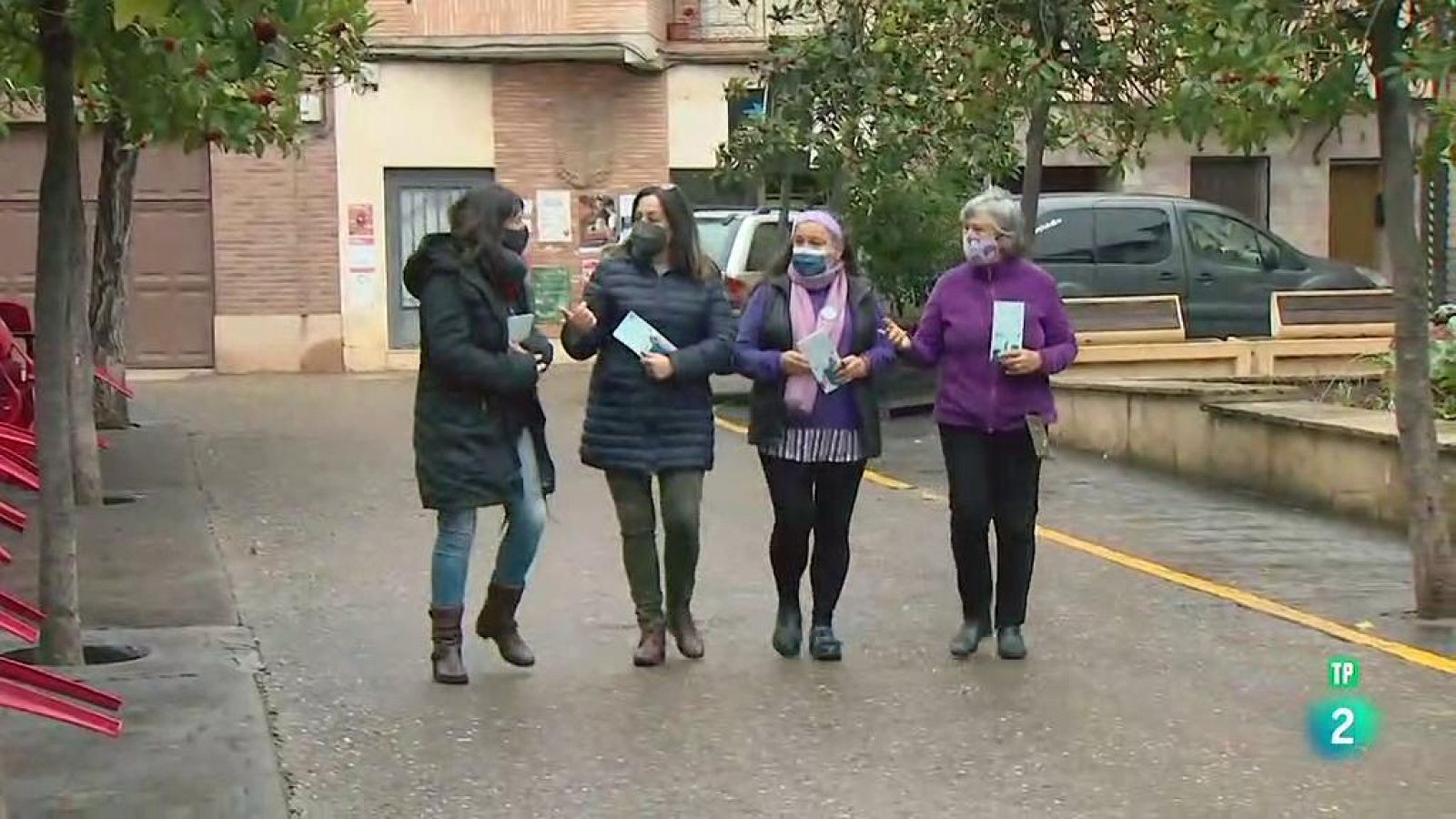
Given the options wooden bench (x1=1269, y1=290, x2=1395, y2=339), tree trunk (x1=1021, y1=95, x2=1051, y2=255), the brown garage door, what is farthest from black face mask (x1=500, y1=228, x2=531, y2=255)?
the brown garage door

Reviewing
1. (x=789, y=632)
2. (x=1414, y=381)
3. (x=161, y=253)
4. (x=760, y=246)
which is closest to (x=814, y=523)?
(x=789, y=632)

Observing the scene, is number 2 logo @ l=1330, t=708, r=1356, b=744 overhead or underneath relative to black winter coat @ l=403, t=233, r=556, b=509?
underneath

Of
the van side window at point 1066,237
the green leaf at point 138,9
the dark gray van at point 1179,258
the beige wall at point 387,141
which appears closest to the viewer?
the green leaf at point 138,9

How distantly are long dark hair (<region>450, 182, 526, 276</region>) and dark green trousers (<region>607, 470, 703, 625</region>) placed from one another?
34.7 inches

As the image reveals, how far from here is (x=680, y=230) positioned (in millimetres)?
7645

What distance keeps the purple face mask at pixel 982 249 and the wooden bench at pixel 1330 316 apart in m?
9.92

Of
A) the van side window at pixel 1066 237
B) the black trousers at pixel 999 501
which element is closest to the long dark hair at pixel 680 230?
the black trousers at pixel 999 501

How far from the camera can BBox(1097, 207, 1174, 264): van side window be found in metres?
19.5

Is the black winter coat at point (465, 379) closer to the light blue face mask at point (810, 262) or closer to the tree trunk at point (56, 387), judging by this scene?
the light blue face mask at point (810, 262)

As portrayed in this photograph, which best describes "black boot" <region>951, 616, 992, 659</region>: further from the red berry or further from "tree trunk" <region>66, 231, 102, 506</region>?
"tree trunk" <region>66, 231, 102, 506</region>

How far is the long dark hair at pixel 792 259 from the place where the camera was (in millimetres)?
7875

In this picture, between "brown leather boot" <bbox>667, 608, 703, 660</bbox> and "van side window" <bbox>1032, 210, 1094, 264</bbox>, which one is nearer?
"brown leather boot" <bbox>667, 608, 703, 660</bbox>

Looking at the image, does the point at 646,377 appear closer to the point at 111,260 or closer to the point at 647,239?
the point at 647,239

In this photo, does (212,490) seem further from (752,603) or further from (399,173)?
(399,173)
